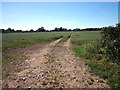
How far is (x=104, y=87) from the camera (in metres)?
5.48

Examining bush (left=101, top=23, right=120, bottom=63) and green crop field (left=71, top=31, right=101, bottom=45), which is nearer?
bush (left=101, top=23, right=120, bottom=63)

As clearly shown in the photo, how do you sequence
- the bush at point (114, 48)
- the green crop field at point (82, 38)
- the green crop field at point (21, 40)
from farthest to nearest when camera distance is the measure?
the green crop field at point (82, 38) < the green crop field at point (21, 40) < the bush at point (114, 48)

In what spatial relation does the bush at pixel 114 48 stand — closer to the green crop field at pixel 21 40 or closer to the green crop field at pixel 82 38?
the green crop field at pixel 82 38

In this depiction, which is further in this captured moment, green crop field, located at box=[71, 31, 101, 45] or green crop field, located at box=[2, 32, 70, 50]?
green crop field, located at box=[71, 31, 101, 45]

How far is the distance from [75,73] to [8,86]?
3.96 meters

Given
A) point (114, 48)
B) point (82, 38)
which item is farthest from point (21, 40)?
point (114, 48)

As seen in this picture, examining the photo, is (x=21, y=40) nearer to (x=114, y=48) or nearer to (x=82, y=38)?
(x=82, y=38)

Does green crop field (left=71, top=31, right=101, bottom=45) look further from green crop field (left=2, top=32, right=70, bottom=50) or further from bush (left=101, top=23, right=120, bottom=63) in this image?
bush (left=101, top=23, right=120, bottom=63)

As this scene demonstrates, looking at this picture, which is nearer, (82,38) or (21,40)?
(21,40)

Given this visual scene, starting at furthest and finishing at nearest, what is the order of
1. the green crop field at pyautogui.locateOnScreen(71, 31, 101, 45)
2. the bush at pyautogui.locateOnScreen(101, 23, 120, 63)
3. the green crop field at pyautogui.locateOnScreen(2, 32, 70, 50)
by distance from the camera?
1. the green crop field at pyautogui.locateOnScreen(71, 31, 101, 45)
2. the green crop field at pyautogui.locateOnScreen(2, 32, 70, 50)
3. the bush at pyautogui.locateOnScreen(101, 23, 120, 63)

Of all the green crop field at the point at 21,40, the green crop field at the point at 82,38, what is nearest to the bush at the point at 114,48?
the green crop field at the point at 82,38

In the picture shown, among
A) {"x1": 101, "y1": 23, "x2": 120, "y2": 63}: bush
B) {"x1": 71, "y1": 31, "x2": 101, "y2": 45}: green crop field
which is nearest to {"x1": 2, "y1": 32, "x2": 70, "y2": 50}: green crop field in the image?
{"x1": 71, "y1": 31, "x2": 101, "y2": 45}: green crop field

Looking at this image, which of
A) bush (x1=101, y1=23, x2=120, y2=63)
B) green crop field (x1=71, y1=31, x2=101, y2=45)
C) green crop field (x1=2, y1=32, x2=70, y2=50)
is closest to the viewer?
bush (x1=101, y1=23, x2=120, y2=63)

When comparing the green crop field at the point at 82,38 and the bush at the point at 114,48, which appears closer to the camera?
the bush at the point at 114,48
